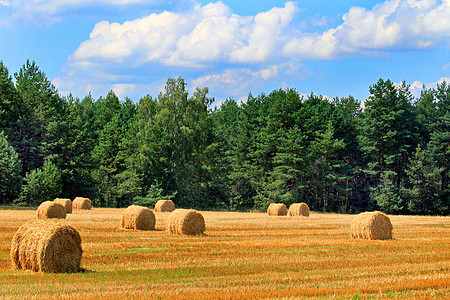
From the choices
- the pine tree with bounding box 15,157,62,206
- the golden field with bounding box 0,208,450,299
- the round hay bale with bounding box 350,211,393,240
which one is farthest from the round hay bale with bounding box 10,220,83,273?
the pine tree with bounding box 15,157,62,206

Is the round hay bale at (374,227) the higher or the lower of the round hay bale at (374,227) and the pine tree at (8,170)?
the lower

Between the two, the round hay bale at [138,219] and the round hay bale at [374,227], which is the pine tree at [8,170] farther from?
the round hay bale at [374,227]

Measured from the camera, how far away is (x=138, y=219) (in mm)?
23438

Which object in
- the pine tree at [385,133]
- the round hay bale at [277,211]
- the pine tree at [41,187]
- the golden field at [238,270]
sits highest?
the pine tree at [385,133]

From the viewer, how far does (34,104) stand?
57469 millimetres

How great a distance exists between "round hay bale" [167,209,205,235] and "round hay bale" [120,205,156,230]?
1.81m

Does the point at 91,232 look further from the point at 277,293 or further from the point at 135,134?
the point at 135,134

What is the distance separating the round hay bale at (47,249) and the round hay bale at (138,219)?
10493 mm

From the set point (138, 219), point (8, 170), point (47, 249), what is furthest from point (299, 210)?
point (47, 249)

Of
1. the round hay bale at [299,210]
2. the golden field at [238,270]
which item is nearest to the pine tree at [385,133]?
the round hay bale at [299,210]

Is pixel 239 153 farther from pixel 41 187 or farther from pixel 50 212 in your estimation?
pixel 50 212

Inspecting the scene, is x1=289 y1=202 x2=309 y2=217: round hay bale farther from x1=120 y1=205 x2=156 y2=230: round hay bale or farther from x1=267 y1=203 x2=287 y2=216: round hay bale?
x1=120 y1=205 x2=156 y2=230: round hay bale

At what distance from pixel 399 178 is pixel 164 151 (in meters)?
30.0

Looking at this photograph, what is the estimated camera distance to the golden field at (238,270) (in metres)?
10.4
